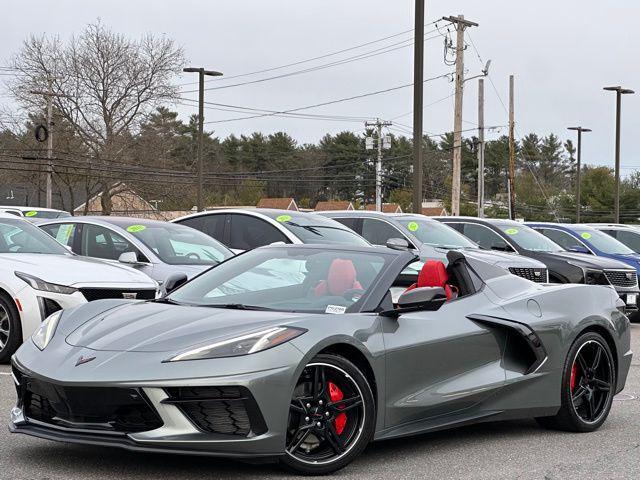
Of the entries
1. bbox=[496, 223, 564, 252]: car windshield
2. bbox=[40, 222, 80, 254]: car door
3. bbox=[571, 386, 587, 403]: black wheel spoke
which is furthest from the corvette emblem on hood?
bbox=[496, 223, 564, 252]: car windshield

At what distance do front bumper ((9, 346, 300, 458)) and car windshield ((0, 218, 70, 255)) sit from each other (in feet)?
18.4

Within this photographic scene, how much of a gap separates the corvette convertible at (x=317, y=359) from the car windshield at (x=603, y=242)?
1222 cm

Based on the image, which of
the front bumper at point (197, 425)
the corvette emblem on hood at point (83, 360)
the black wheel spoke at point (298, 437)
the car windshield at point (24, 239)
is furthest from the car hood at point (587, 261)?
the corvette emblem on hood at point (83, 360)

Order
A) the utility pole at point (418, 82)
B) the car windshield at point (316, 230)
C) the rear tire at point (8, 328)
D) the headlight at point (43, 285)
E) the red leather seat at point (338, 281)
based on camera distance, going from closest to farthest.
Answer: the red leather seat at point (338, 281), the rear tire at point (8, 328), the headlight at point (43, 285), the car windshield at point (316, 230), the utility pole at point (418, 82)

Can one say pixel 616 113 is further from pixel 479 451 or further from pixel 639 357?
pixel 479 451

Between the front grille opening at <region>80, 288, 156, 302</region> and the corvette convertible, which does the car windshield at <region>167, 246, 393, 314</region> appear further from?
the front grille opening at <region>80, 288, 156, 302</region>

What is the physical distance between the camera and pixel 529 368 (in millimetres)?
6434

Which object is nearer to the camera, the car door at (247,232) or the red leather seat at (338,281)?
the red leather seat at (338,281)

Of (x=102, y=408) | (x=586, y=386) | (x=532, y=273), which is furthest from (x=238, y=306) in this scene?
(x=532, y=273)

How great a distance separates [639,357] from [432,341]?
6.71m

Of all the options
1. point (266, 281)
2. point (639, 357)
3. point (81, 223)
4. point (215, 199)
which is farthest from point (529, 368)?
point (215, 199)

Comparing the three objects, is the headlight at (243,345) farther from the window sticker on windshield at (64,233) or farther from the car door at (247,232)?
the car door at (247,232)

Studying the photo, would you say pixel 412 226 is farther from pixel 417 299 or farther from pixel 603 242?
pixel 417 299

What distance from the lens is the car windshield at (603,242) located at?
62.6 feet
